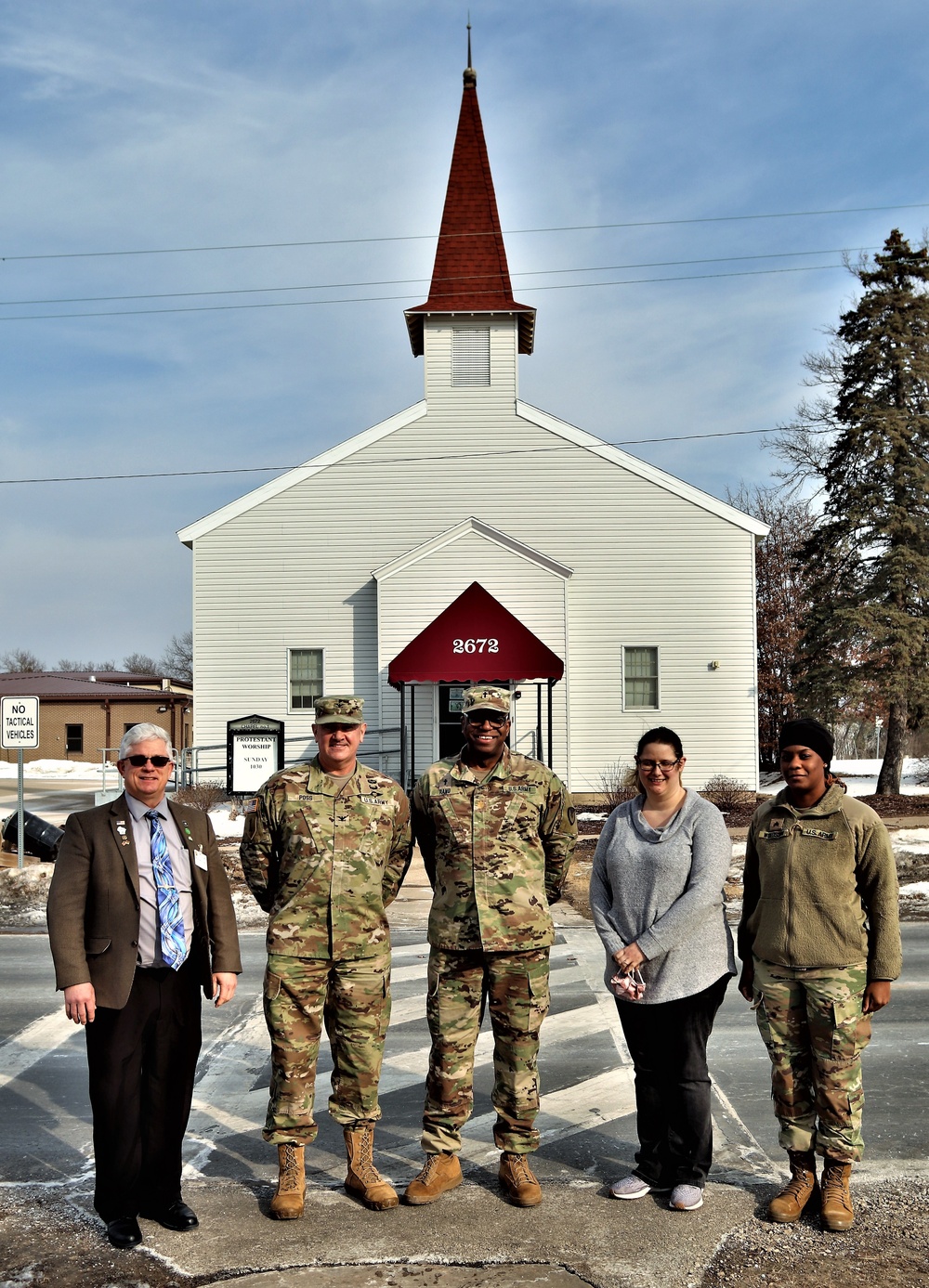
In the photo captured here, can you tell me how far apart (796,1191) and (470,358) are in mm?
20929

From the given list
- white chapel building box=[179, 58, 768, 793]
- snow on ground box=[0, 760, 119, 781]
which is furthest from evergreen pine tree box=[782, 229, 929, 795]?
snow on ground box=[0, 760, 119, 781]

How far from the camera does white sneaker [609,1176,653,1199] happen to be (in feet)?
15.5

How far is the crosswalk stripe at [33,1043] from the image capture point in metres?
6.93

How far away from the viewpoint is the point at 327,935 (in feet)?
15.8

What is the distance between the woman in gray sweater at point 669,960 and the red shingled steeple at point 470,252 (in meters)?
20.1

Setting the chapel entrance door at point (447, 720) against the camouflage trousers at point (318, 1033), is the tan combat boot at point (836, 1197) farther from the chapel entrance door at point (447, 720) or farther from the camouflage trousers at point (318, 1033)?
the chapel entrance door at point (447, 720)

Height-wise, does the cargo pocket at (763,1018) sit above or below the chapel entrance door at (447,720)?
below

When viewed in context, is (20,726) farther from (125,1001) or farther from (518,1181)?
(518,1181)

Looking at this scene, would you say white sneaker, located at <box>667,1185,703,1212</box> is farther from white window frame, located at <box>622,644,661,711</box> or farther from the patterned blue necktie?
white window frame, located at <box>622,644,661,711</box>

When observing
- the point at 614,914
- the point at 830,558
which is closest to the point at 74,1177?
the point at 614,914

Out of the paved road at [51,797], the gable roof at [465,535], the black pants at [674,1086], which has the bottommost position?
the paved road at [51,797]

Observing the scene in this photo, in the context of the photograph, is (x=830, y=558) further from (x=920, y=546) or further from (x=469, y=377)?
(x=469, y=377)

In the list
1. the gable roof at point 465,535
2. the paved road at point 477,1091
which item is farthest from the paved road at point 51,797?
the paved road at point 477,1091

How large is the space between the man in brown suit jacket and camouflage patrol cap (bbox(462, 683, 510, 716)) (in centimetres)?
122
